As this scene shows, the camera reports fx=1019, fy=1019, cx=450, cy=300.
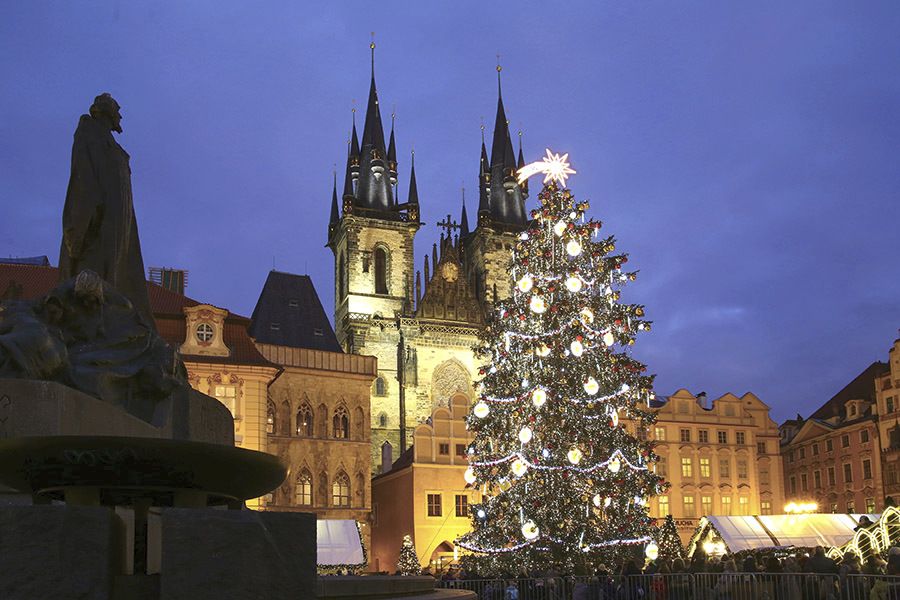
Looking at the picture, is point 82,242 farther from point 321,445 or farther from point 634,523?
point 321,445

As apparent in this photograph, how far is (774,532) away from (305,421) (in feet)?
61.2

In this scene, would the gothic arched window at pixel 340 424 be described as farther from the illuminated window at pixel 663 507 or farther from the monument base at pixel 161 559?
the monument base at pixel 161 559

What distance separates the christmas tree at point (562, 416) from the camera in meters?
22.5

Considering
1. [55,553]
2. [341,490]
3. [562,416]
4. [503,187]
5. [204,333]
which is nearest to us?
[55,553]

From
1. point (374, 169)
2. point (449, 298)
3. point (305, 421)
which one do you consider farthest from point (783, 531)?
point (374, 169)

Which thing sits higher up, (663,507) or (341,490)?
(341,490)

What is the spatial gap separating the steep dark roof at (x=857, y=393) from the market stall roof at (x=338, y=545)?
3342 centimetres

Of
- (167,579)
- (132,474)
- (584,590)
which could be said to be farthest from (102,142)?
(584,590)

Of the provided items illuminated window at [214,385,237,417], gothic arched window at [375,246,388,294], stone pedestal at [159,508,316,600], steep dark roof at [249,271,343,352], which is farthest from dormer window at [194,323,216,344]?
gothic arched window at [375,246,388,294]

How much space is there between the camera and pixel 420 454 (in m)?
43.2

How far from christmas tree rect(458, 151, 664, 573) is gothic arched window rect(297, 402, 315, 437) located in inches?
693

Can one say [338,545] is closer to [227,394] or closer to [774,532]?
[227,394]

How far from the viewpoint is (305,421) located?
40.9 metres

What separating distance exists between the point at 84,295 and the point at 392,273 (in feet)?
200
